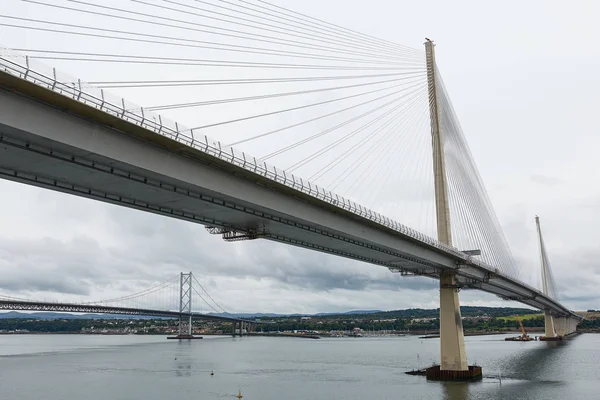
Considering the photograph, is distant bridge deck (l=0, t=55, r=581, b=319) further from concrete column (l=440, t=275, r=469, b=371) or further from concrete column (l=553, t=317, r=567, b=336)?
concrete column (l=553, t=317, r=567, b=336)

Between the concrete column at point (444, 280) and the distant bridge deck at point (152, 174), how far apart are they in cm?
1041

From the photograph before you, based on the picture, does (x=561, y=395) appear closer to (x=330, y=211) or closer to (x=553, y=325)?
(x=330, y=211)

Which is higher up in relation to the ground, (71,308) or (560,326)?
(71,308)

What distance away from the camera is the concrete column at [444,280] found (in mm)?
47969

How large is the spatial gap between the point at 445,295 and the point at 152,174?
117 feet

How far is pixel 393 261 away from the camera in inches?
1928

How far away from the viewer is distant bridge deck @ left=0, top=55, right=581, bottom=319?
18.0m

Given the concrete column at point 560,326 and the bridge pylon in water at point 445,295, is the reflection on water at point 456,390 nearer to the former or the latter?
the bridge pylon in water at point 445,295

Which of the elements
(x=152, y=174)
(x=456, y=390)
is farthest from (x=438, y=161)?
(x=152, y=174)

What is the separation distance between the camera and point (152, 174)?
22.6m

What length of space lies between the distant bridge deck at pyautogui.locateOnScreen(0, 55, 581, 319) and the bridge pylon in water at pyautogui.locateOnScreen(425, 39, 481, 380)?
10470 millimetres

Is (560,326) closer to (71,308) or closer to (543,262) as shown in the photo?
(543,262)

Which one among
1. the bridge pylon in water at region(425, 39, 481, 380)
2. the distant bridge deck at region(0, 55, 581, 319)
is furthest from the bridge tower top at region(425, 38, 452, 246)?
the distant bridge deck at region(0, 55, 581, 319)

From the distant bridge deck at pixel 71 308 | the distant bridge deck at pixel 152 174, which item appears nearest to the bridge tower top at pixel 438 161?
the distant bridge deck at pixel 152 174
